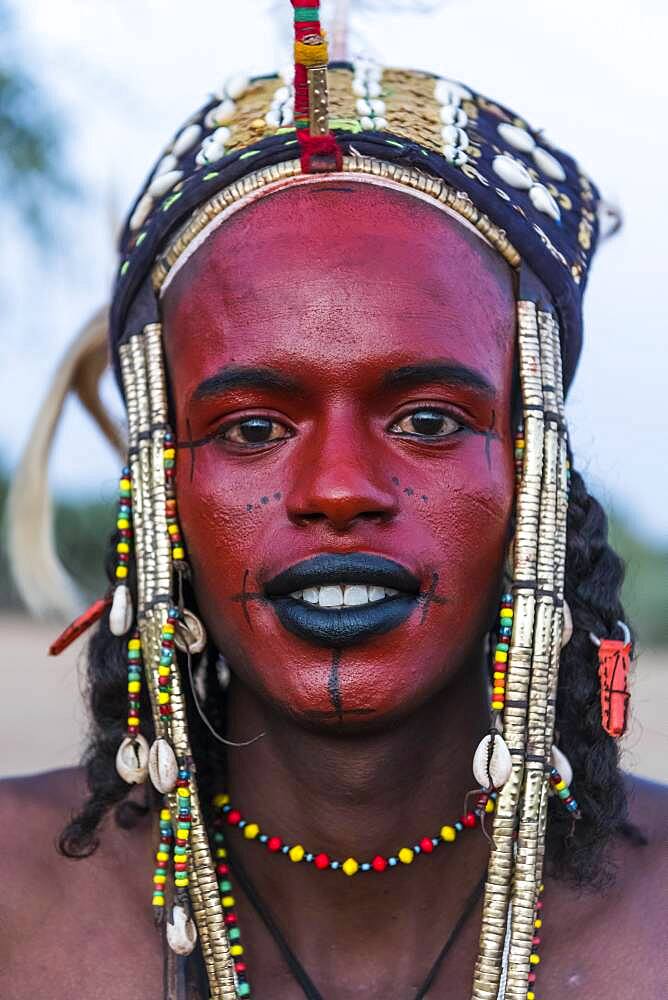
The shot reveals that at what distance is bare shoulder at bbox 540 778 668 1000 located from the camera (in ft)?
8.93

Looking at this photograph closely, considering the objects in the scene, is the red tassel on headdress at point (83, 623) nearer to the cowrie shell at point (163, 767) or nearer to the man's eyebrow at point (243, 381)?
the cowrie shell at point (163, 767)

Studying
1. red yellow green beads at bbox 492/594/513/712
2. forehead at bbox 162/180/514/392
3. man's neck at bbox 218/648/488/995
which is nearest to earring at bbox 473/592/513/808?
red yellow green beads at bbox 492/594/513/712

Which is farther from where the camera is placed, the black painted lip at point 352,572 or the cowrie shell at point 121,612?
the cowrie shell at point 121,612

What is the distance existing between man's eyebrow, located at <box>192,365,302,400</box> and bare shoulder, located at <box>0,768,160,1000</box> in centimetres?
101

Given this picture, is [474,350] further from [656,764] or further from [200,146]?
[656,764]

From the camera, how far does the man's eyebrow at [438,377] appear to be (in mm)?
2637

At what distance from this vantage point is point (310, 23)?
8.59 ft

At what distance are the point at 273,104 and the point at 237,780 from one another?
4.91ft

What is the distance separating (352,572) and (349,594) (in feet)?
0.16

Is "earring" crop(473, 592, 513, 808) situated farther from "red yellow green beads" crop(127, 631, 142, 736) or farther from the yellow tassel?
the yellow tassel

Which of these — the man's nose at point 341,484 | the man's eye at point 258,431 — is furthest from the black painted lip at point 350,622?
the man's eye at point 258,431

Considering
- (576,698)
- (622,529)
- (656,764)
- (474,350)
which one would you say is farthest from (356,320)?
(622,529)

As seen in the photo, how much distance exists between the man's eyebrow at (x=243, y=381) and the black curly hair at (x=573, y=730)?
45cm

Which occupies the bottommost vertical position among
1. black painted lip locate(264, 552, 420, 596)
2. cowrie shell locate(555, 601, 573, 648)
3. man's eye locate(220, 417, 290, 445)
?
cowrie shell locate(555, 601, 573, 648)
